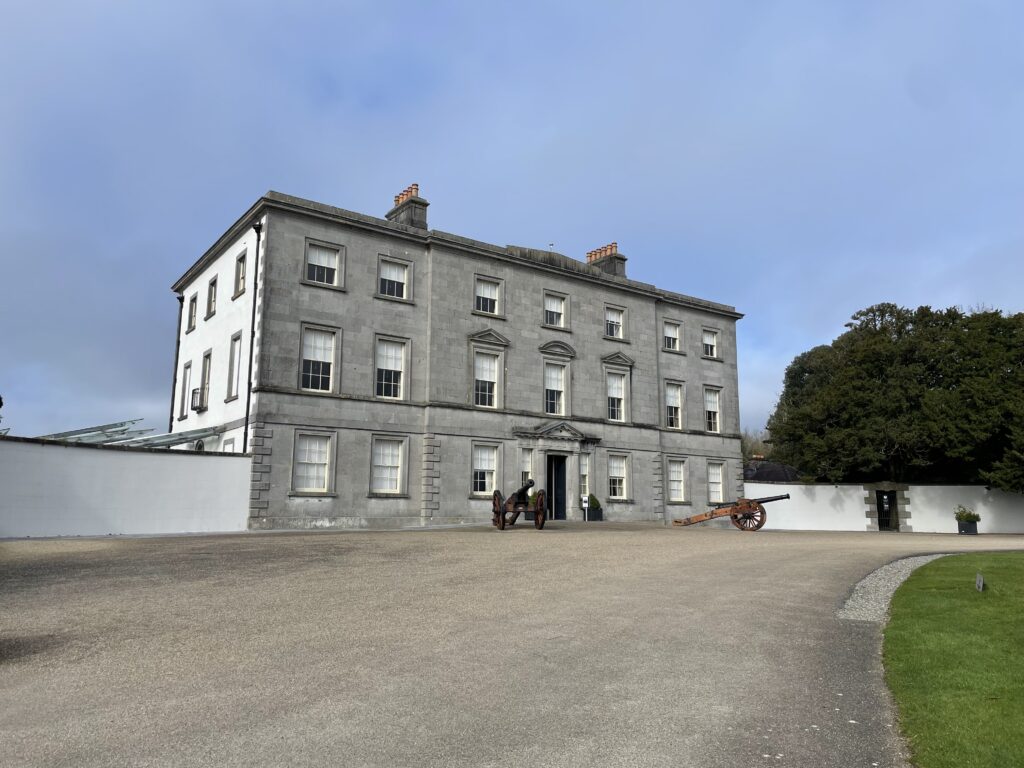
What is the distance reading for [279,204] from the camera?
27203mm

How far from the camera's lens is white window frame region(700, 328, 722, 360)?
39.7 meters

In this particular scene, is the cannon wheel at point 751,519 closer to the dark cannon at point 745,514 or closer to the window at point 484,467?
the dark cannon at point 745,514

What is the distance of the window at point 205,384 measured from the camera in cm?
3097

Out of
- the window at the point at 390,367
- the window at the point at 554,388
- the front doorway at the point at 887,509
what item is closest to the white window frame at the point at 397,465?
the window at the point at 390,367

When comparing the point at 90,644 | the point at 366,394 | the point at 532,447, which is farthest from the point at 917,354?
the point at 90,644

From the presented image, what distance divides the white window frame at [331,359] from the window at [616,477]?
13.2 m

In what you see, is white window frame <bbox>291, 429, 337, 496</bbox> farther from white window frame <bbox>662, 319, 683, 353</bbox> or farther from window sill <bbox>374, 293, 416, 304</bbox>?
white window frame <bbox>662, 319, 683, 353</bbox>

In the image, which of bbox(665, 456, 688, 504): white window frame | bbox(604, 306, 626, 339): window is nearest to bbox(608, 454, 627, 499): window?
bbox(665, 456, 688, 504): white window frame

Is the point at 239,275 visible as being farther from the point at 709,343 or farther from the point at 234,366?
the point at 709,343

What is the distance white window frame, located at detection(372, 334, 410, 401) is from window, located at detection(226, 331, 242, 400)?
489 cm

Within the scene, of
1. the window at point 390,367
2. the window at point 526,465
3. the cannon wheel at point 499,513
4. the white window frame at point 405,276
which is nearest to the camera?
the cannon wheel at point 499,513

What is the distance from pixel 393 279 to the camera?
30.0 m

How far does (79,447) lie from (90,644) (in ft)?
55.4

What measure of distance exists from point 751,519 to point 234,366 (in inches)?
801
